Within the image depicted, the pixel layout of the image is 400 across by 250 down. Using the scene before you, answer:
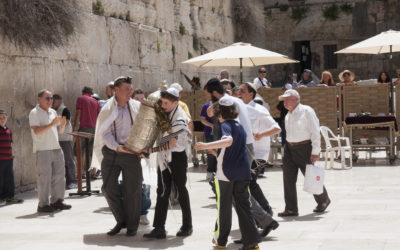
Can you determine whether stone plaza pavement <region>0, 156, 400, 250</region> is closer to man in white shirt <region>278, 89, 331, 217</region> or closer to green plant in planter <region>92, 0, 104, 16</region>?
man in white shirt <region>278, 89, 331, 217</region>

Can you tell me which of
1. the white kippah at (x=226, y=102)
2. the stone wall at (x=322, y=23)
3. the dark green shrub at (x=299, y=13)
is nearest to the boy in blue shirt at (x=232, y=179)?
the white kippah at (x=226, y=102)

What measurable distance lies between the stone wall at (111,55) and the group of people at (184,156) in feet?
4.81

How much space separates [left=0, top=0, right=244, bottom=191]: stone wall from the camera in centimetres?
1262

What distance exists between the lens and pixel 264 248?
750 centimetres

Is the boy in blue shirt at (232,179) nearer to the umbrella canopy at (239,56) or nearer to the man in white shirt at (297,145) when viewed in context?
the man in white shirt at (297,145)

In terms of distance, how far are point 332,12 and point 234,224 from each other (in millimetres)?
17257

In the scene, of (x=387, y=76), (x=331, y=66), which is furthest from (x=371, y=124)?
(x=331, y=66)

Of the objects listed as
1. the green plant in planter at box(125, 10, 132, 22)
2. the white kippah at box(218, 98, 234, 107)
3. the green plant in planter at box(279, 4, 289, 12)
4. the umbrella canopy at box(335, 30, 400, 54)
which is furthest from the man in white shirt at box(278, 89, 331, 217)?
the green plant in planter at box(279, 4, 289, 12)

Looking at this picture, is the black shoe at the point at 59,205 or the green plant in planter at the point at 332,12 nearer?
the black shoe at the point at 59,205

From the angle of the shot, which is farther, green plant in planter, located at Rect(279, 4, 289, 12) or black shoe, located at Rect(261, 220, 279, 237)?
green plant in planter, located at Rect(279, 4, 289, 12)

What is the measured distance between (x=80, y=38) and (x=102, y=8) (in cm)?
120

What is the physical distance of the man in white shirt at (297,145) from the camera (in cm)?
955

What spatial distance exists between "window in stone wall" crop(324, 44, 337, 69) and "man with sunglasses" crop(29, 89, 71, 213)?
20117 millimetres

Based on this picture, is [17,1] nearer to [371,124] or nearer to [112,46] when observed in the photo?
[112,46]
